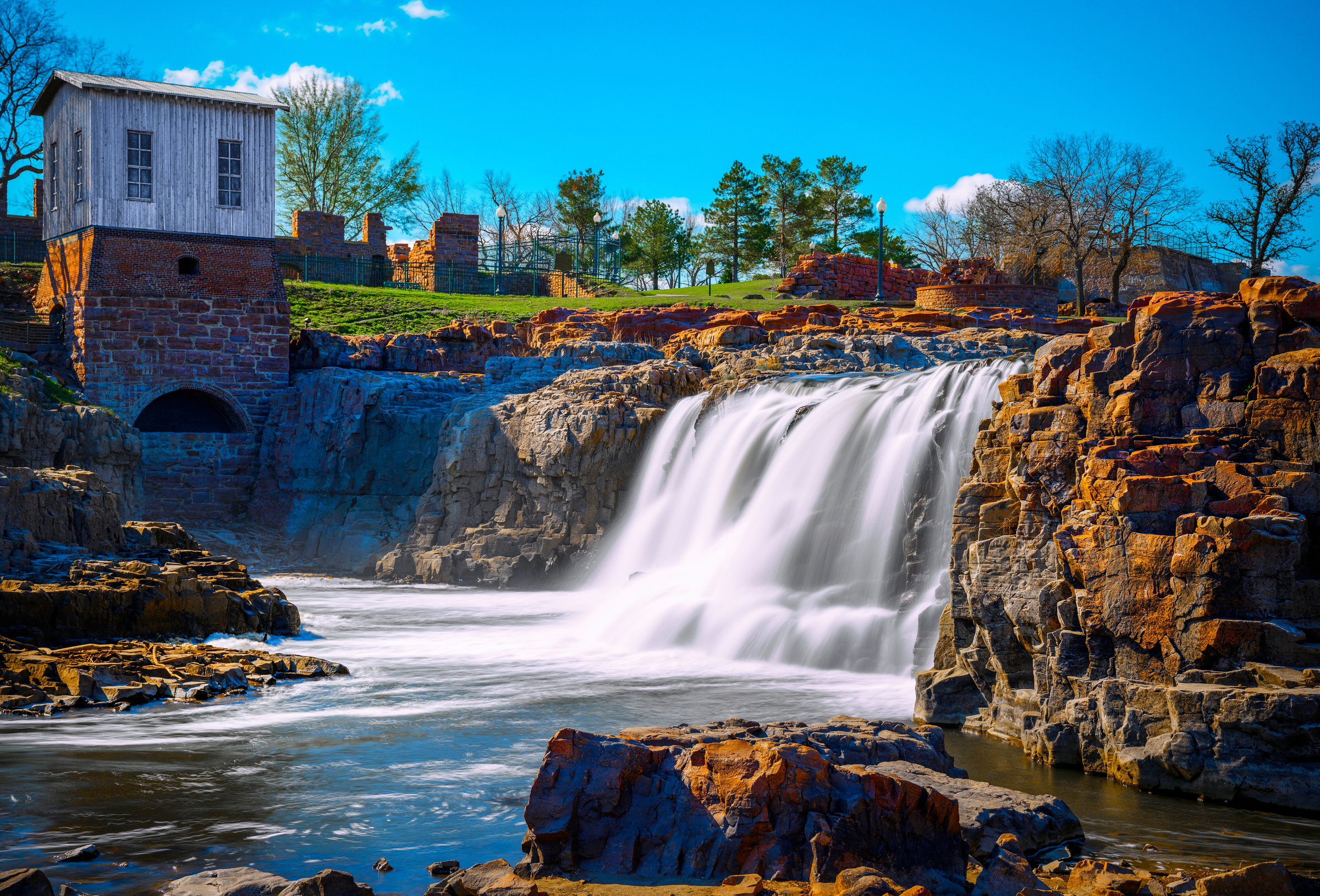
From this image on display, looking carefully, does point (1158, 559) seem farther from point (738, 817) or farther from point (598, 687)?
point (598, 687)

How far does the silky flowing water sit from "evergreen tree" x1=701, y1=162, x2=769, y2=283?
2991 cm

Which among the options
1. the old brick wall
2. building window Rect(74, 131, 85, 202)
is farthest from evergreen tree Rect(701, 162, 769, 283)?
building window Rect(74, 131, 85, 202)

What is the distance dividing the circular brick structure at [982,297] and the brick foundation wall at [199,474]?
18.1m

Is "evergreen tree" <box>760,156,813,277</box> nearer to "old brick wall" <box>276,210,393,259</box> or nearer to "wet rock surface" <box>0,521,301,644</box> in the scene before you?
"old brick wall" <box>276,210,393,259</box>

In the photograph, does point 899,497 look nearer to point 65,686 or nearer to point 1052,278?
point 65,686

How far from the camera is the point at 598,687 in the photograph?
1040cm

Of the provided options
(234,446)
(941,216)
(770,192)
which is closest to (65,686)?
(234,446)

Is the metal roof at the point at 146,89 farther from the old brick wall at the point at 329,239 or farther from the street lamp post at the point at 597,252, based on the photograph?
the street lamp post at the point at 597,252

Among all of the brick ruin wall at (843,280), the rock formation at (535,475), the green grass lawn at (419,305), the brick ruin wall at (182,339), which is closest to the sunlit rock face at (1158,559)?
the rock formation at (535,475)

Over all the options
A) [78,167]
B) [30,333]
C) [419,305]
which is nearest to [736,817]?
[30,333]

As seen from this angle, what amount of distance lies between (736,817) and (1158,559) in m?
3.72

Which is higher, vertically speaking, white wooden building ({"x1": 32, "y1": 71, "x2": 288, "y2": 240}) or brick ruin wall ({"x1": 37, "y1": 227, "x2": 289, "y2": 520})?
white wooden building ({"x1": 32, "y1": 71, "x2": 288, "y2": 240})

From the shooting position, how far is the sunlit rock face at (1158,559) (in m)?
6.58

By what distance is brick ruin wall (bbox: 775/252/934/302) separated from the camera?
3547 cm
